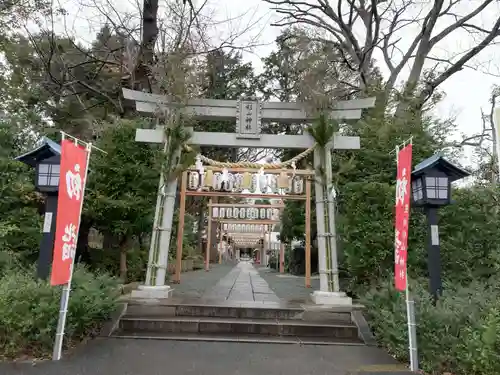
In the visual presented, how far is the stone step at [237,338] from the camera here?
574 cm

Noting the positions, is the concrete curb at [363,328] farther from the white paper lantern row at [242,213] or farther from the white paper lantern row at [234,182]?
the white paper lantern row at [242,213]

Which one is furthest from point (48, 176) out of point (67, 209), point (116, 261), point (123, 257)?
point (116, 261)

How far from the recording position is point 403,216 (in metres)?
4.82

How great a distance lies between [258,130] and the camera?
794 cm

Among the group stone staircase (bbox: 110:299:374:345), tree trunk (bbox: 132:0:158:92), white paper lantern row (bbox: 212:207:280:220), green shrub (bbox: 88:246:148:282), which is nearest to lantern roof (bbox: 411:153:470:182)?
stone staircase (bbox: 110:299:374:345)

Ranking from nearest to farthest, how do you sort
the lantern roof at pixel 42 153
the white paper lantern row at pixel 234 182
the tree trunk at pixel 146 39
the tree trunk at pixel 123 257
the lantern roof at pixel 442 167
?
the lantern roof at pixel 442 167 < the lantern roof at pixel 42 153 < the white paper lantern row at pixel 234 182 < the tree trunk at pixel 123 257 < the tree trunk at pixel 146 39

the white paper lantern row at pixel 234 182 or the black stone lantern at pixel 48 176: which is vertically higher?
the white paper lantern row at pixel 234 182

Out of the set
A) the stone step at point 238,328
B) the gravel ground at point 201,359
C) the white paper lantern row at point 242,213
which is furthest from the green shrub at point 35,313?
the white paper lantern row at point 242,213

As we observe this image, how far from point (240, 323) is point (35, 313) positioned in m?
2.88

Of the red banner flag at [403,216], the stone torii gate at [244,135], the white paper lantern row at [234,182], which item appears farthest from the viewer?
the white paper lantern row at [234,182]

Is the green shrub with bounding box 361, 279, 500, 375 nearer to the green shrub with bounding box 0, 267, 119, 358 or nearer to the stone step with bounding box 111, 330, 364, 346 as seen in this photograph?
the stone step with bounding box 111, 330, 364, 346

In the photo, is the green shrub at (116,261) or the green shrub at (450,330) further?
the green shrub at (116,261)

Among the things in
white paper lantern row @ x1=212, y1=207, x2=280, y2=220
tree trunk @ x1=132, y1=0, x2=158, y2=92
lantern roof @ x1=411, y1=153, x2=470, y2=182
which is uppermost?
tree trunk @ x1=132, y1=0, x2=158, y2=92

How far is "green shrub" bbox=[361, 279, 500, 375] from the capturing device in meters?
3.75
